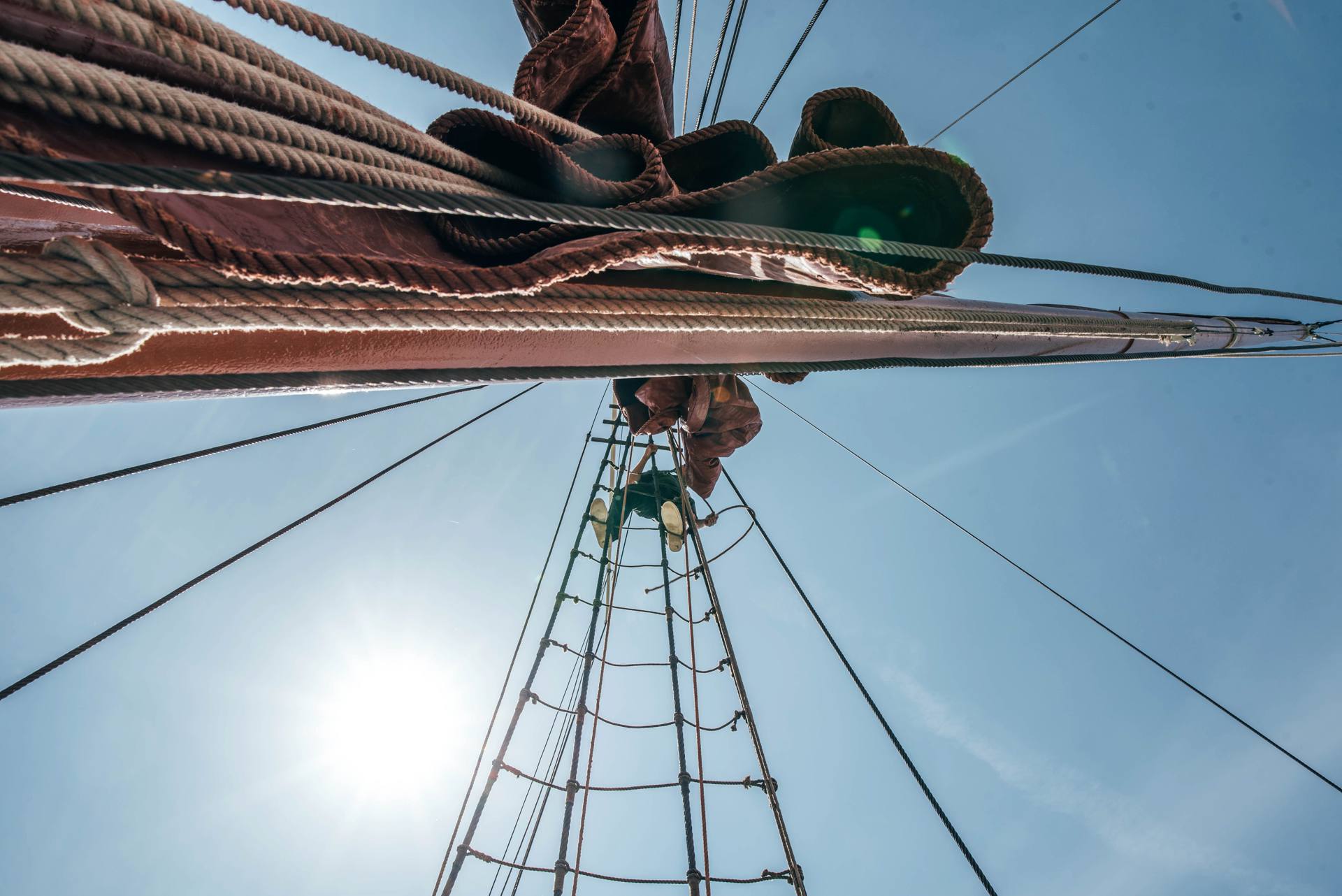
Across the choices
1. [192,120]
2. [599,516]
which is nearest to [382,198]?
[192,120]

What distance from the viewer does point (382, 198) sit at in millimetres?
1005

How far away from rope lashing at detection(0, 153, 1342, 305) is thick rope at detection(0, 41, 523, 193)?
0.16 feet

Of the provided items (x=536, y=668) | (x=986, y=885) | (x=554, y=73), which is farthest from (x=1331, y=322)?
(x=536, y=668)

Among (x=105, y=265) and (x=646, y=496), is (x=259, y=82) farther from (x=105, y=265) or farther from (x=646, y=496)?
(x=646, y=496)

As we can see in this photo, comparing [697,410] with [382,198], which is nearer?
[382,198]

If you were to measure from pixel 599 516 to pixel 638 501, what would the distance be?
17.6 inches

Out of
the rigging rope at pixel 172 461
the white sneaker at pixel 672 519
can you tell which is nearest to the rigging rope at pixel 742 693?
the white sneaker at pixel 672 519

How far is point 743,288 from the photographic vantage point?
2027 millimetres

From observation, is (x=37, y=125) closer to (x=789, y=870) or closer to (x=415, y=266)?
(x=415, y=266)

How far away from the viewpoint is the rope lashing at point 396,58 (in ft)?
4.51

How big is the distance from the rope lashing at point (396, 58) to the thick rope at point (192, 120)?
1.12 ft

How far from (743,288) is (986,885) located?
9.19 feet

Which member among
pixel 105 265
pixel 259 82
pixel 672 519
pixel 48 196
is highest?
pixel 672 519

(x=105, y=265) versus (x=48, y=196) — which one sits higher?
(x=48, y=196)
